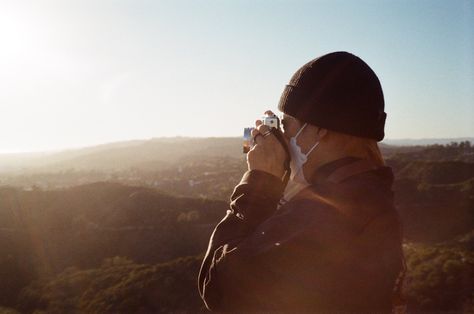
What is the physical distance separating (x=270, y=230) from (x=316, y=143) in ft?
1.32

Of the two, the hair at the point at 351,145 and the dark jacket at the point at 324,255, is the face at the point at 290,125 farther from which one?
the dark jacket at the point at 324,255

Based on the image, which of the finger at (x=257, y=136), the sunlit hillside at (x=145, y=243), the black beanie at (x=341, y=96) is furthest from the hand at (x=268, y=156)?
the sunlit hillside at (x=145, y=243)

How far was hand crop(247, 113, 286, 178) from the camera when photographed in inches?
66.1

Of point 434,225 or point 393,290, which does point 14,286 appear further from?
point 434,225

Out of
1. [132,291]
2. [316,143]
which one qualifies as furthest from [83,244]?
[316,143]

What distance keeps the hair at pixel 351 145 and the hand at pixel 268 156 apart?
206 millimetres

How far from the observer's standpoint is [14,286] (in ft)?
74.7

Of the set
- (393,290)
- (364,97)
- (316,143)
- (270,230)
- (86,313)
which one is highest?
(364,97)

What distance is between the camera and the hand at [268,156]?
168 centimetres

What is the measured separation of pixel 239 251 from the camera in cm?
145

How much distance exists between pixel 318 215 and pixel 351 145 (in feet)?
1.19

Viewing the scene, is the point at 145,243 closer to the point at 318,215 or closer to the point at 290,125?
the point at 290,125

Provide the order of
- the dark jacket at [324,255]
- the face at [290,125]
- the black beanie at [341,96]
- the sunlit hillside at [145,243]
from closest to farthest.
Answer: the dark jacket at [324,255], the black beanie at [341,96], the face at [290,125], the sunlit hillside at [145,243]

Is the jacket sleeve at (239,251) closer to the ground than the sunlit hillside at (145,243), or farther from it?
farther from it
